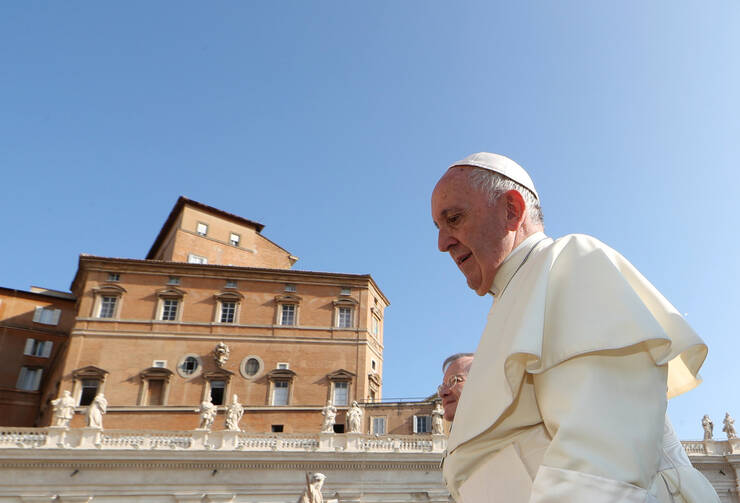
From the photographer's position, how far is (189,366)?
3241 centimetres

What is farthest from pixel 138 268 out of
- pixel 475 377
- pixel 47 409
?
pixel 475 377

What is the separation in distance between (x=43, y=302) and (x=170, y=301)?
11026 mm

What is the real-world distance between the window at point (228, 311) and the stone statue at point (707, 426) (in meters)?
25.4

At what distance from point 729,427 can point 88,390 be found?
32.2 meters

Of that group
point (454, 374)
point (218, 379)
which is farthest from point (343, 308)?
point (454, 374)

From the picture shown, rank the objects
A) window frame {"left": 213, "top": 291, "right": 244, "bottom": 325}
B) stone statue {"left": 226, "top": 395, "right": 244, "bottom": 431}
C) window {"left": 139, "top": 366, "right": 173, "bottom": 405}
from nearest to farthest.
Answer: stone statue {"left": 226, "top": 395, "right": 244, "bottom": 431} < window {"left": 139, "top": 366, "right": 173, "bottom": 405} < window frame {"left": 213, "top": 291, "right": 244, "bottom": 325}

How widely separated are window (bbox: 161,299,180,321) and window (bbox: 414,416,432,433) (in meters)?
14.9

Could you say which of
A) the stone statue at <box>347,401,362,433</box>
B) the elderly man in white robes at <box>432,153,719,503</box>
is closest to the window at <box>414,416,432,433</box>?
the stone statue at <box>347,401,362,433</box>

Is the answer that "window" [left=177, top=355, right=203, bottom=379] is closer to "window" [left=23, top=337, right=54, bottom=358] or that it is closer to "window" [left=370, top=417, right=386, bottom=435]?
"window" [left=370, top=417, right=386, bottom=435]

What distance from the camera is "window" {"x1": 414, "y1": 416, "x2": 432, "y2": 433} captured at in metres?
A: 30.2

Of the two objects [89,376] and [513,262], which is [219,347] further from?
[513,262]

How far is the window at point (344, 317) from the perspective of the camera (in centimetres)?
3444

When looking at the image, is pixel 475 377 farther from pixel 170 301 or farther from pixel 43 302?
pixel 43 302

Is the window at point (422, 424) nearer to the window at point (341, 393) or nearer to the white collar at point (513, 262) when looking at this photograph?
the window at point (341, 393)
